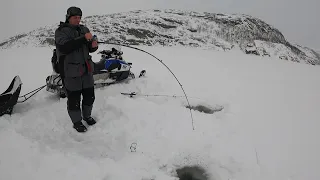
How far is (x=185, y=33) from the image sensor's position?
26.5 m

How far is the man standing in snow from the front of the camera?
4594 millimetres

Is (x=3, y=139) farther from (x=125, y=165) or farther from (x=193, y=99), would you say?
(x=193, y=99)

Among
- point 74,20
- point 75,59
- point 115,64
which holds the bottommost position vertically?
point 115,64

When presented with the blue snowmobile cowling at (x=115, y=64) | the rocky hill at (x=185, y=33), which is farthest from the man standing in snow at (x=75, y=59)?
the rocky hill at (x=185, y=33)

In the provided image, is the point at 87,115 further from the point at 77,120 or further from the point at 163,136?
the point at 163,136

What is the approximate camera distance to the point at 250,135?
5.16 metres

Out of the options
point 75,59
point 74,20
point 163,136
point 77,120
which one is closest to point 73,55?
point 75,59

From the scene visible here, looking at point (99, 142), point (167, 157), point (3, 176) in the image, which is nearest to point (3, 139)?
point (3, 176)

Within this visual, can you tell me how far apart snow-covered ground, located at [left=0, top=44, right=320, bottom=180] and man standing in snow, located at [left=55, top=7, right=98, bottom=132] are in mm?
516

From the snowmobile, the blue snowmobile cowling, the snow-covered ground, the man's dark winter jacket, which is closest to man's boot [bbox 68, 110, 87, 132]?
the snow-covered ground

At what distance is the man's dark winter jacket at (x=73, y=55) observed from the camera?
4.58m

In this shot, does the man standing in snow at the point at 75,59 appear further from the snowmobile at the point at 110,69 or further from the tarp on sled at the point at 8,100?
the snowmobile at the point at 110,69

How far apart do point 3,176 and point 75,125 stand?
159 centimetres

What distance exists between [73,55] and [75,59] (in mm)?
80
